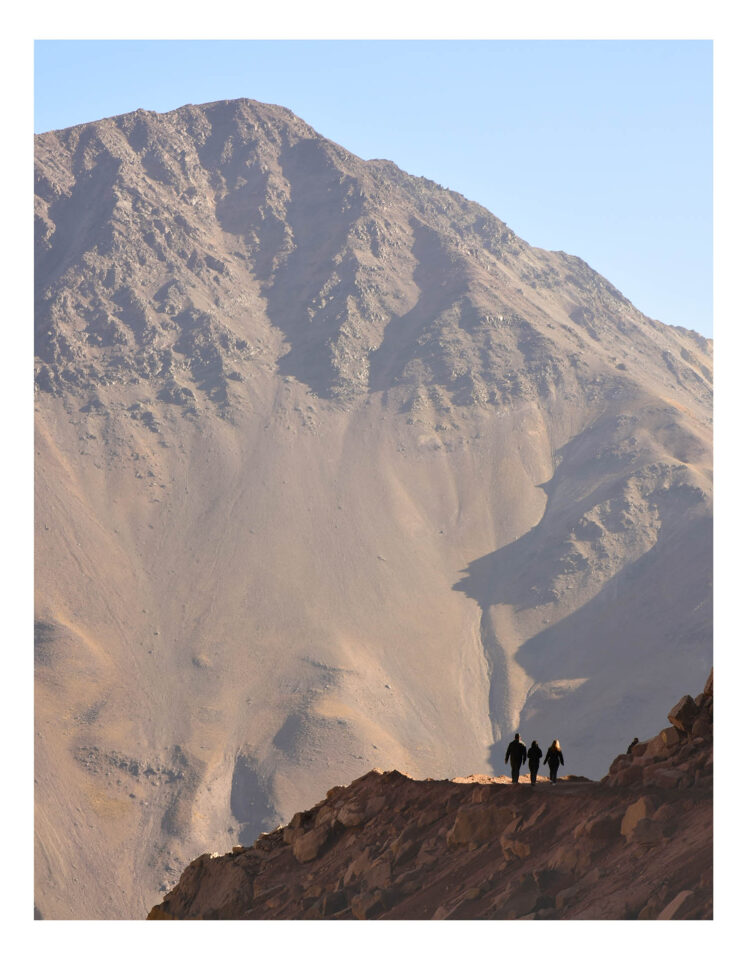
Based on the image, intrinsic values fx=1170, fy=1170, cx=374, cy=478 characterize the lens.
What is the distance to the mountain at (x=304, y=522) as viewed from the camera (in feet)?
377

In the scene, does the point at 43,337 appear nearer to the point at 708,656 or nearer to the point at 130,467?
the point at 130,467

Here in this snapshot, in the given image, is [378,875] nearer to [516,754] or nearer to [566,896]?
[516,754]

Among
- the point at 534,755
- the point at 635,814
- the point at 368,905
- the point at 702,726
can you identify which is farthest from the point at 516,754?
the point at 368,905

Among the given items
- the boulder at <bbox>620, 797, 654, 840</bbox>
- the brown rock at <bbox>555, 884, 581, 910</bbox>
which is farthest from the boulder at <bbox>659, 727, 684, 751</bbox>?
the brown rock at <bbox>555, 884, 581, 910</bbox>

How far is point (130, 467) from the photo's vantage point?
149875 mm

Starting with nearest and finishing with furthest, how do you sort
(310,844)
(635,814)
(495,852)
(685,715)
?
(635,814), (495,852), (685,715), (310,844)

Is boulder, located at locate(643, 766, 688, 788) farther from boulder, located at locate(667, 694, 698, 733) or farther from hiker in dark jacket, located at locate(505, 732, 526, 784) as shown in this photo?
hiker in dark jacket, located at locate(505, 732, 526, 784)

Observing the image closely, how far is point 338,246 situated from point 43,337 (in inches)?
2022

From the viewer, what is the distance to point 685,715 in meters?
22.5

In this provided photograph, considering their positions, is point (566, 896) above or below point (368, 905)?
below

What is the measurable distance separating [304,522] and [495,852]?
124 metres

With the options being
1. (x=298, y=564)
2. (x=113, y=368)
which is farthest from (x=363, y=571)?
(x=113, y=368)

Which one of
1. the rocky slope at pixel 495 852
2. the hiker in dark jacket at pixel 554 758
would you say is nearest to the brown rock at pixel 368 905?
the rocky slope at pixel 495 852

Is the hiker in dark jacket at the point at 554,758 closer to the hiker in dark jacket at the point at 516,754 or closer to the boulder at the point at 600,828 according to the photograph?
the hiker in dark jacket at the point at 516,754
